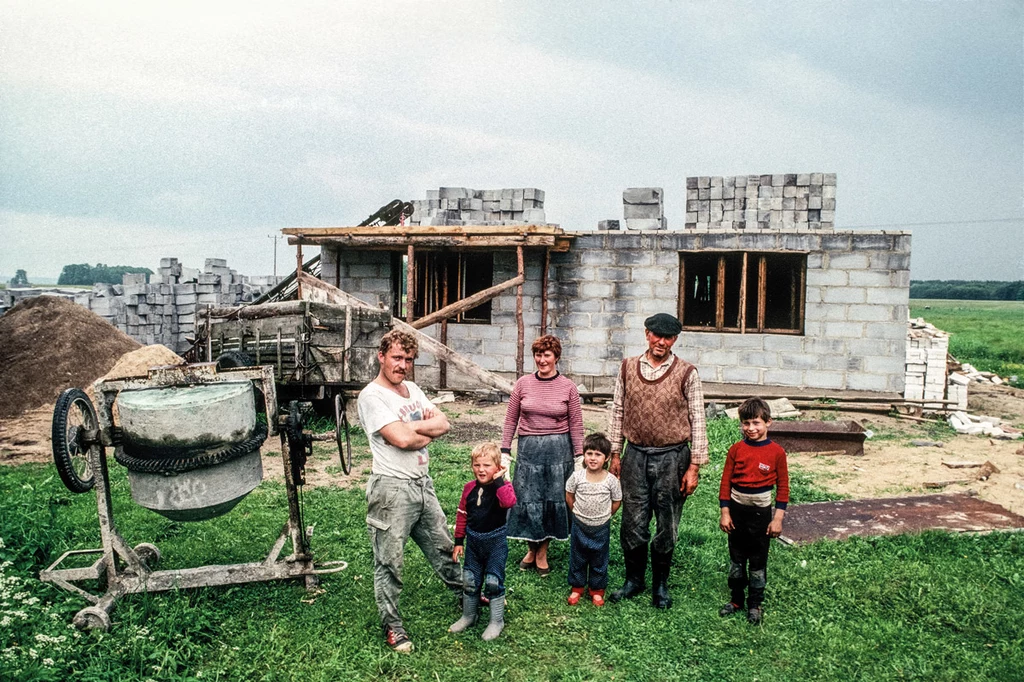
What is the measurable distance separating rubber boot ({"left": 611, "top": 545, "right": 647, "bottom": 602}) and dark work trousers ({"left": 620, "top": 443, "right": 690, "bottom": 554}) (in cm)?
6

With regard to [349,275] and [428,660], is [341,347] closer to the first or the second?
[349,275]

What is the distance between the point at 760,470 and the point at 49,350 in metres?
13.4

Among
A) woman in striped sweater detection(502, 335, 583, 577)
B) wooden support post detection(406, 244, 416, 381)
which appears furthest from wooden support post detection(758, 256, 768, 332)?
woman in striped sweater detection(502, 335, 583, 577)

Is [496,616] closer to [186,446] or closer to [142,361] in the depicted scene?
[186,446]

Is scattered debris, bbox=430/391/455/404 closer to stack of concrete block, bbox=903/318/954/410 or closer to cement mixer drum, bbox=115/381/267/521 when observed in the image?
stack of concrete block, bbox=903/318/954/410

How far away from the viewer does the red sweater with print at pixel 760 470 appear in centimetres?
424

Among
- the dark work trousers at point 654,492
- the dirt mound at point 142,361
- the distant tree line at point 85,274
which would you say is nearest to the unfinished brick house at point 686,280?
the dirt mound at point 142,361

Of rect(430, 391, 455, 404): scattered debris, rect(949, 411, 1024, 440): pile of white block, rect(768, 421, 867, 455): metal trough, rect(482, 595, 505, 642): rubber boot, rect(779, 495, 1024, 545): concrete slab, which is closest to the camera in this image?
rect(482, 595, 505, 642): rubber boot

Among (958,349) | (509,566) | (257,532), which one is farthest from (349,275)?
(958,349)

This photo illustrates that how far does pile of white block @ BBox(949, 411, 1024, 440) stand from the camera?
1031 cm

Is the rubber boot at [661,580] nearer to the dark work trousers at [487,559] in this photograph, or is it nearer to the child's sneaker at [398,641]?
the dark work trousers at [487,559]

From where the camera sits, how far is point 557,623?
4.39 meters

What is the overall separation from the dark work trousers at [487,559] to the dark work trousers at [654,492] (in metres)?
0.87

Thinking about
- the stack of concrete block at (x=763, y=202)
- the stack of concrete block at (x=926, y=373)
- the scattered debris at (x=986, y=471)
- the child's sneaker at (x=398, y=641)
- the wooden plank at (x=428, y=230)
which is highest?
the stack of concrete block at (x=763, y=202)
